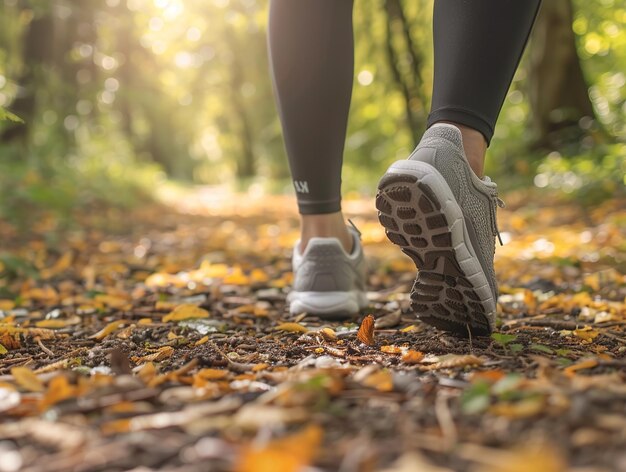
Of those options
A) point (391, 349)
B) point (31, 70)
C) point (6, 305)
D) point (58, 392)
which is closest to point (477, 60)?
point (391, 349)

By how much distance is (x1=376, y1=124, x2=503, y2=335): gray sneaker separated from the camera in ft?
4.09

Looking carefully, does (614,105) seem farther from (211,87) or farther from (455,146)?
(211,87)

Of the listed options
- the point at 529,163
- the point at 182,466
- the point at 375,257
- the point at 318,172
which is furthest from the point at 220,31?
the point at 182,466

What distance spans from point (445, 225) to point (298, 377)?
445 mm

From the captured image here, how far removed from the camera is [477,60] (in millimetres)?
1312

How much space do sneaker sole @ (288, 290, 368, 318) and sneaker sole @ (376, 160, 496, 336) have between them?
1.24ft

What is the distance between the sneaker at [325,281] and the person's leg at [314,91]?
0.07 m

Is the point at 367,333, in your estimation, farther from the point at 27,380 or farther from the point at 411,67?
the point at 411,67

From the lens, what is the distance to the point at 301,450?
0.71 m

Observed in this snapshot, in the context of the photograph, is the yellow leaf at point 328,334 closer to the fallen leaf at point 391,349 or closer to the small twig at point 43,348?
the fallen leaf at point 391,349

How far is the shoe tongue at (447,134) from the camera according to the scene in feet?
4.27

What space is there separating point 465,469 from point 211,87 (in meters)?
21.8

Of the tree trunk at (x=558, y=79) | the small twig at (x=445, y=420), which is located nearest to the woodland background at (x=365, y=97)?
the tree trunk at (x=558, y=79)

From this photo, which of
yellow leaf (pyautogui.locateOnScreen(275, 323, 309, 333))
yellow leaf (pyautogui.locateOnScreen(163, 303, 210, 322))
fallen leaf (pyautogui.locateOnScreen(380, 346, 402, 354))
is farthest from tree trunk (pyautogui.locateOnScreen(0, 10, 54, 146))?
fallen leaf (pyautogui.locateOnScreen(380, 346, 402, 354))
